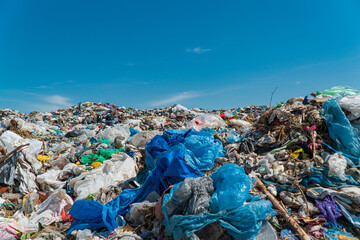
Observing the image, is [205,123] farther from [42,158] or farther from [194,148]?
[42,158]

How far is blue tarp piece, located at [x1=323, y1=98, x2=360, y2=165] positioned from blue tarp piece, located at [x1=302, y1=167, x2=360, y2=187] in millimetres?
639

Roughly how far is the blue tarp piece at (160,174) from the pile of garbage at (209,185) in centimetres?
1

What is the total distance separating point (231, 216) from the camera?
2.40 m

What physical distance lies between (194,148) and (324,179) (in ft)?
6.66

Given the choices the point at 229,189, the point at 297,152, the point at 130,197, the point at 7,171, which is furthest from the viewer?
the point at 7,171

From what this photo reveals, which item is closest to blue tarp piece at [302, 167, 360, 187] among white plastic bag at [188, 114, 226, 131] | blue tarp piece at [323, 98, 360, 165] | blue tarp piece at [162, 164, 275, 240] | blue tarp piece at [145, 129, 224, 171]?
blue tarp piece at [323, 98, 360, 165]

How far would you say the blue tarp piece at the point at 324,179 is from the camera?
10.3 feet

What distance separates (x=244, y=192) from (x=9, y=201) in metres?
4.18

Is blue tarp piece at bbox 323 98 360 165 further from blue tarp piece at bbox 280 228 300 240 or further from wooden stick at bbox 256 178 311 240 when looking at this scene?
blue tarp piece at bbox 280 228 300 240

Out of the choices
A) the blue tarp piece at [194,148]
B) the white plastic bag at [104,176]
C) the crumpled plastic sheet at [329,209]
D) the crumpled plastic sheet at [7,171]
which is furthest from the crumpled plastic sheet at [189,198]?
the crumpled plastic sheet at [7,171]

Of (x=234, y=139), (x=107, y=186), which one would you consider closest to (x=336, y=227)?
(x=234, y=139)

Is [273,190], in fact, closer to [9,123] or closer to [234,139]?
[234,139]

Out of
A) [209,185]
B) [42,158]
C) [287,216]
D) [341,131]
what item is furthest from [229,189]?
[42,158]

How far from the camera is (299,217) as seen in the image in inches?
109
